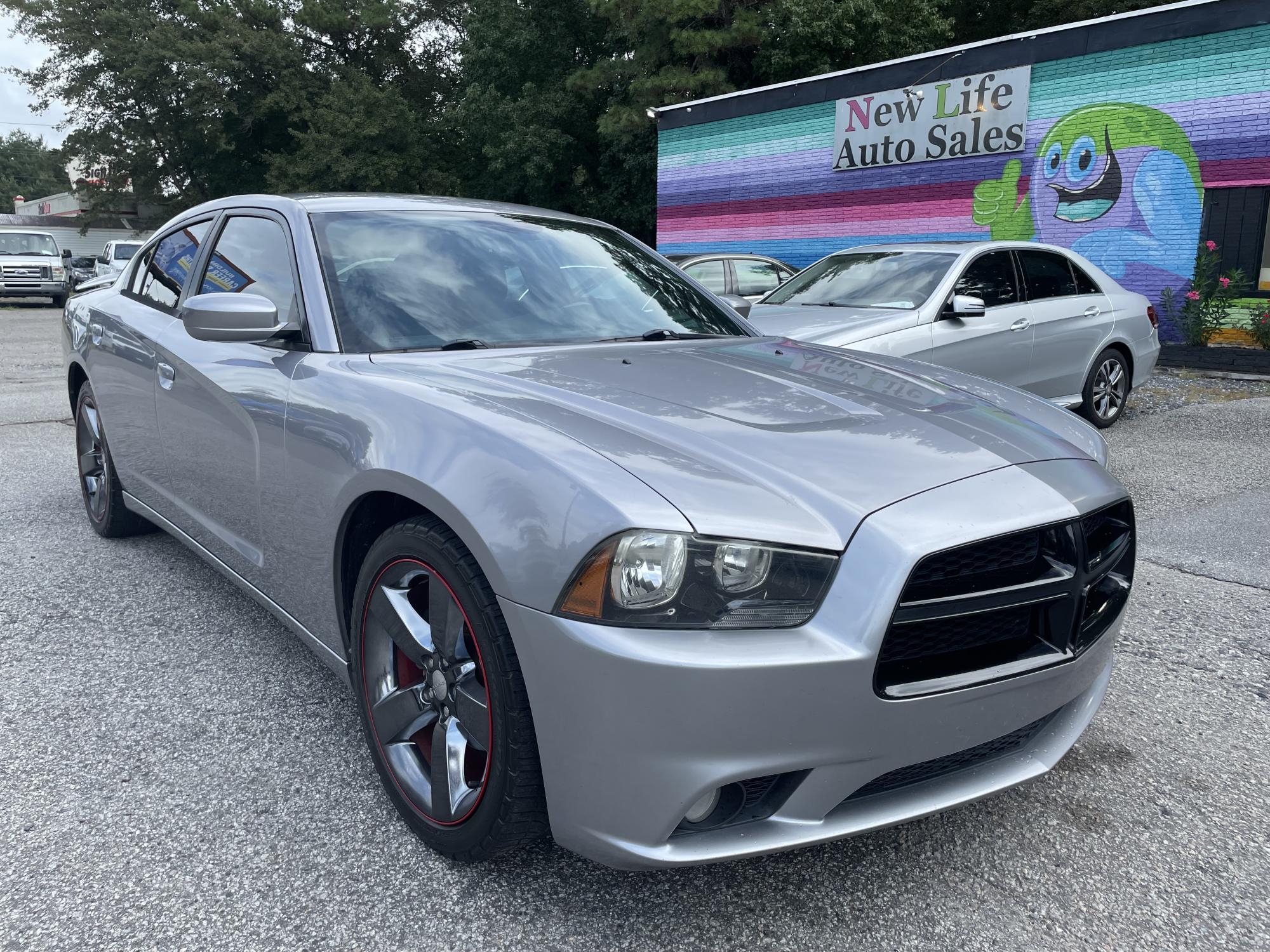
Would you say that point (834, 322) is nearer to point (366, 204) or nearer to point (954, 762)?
point (366, 204)

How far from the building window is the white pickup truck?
25.9m

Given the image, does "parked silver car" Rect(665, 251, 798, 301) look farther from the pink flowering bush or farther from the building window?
the building window

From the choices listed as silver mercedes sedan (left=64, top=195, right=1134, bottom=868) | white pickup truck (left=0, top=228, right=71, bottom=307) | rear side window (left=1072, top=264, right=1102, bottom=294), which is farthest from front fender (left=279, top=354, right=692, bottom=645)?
white pickup truck (left=0, top=228, right=71, bottom=307)

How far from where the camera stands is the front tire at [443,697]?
6.21 feet

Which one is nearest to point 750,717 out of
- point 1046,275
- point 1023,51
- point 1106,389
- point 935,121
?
point 1046,275

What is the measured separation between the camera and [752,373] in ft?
8.85

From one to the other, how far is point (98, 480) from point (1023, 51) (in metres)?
14.0

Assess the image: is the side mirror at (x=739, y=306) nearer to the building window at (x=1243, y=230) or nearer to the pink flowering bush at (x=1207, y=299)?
the pink flowering bush at (x=1207, y=299)

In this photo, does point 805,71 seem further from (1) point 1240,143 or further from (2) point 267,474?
(2) point 267,474

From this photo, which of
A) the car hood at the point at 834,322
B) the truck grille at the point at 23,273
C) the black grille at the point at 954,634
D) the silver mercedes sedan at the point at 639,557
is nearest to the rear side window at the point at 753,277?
the car hood at the point at 834,322

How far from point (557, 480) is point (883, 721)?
752mm

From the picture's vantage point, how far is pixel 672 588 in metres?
1.73

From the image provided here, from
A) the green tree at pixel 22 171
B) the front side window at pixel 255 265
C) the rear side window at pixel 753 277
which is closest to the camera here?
the front side window at pixel 255 265

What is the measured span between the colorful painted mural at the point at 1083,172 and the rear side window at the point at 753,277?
5.48 m
